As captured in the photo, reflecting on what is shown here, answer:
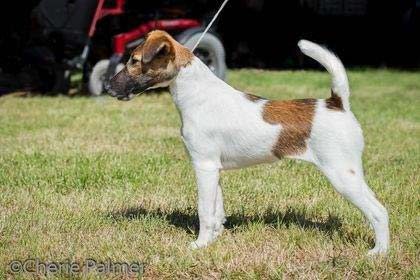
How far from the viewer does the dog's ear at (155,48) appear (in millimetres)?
3227

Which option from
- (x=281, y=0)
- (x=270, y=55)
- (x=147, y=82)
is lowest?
(x=270, y=55)

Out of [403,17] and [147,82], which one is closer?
[147,82]

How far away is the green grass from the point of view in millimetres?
3270

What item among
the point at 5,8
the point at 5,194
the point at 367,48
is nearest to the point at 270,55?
the point at 367,48

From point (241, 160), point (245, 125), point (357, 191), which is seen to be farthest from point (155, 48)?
point (357, 191)

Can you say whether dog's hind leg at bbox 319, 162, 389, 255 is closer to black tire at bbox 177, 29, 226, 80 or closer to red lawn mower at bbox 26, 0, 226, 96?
red lawn mower at bbox 26, 0, 226, 96

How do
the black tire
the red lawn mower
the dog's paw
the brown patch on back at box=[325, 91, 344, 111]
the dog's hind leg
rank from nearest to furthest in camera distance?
the dog's hind leg → the brown patch on back at box=[325, 91, 344, 111] → the dog's paw → the red lawn mower → the black tire

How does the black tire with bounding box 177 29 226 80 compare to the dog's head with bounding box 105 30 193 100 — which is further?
the black tire with bounding box 177 29 226 80

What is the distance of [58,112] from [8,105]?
3.81 feet

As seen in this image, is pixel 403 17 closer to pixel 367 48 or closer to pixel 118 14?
pixel 367 48

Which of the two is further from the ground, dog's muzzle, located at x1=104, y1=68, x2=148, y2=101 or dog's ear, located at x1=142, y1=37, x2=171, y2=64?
dog's ear, located at x1=142, y1=37, x2=171, y2=64

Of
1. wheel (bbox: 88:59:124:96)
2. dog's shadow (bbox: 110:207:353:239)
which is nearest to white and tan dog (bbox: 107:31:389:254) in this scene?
dog's shadow (bbox: 110:207:353:239)

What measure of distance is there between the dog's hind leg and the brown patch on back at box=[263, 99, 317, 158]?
0.56 feet

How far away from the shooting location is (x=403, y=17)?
16172mm
